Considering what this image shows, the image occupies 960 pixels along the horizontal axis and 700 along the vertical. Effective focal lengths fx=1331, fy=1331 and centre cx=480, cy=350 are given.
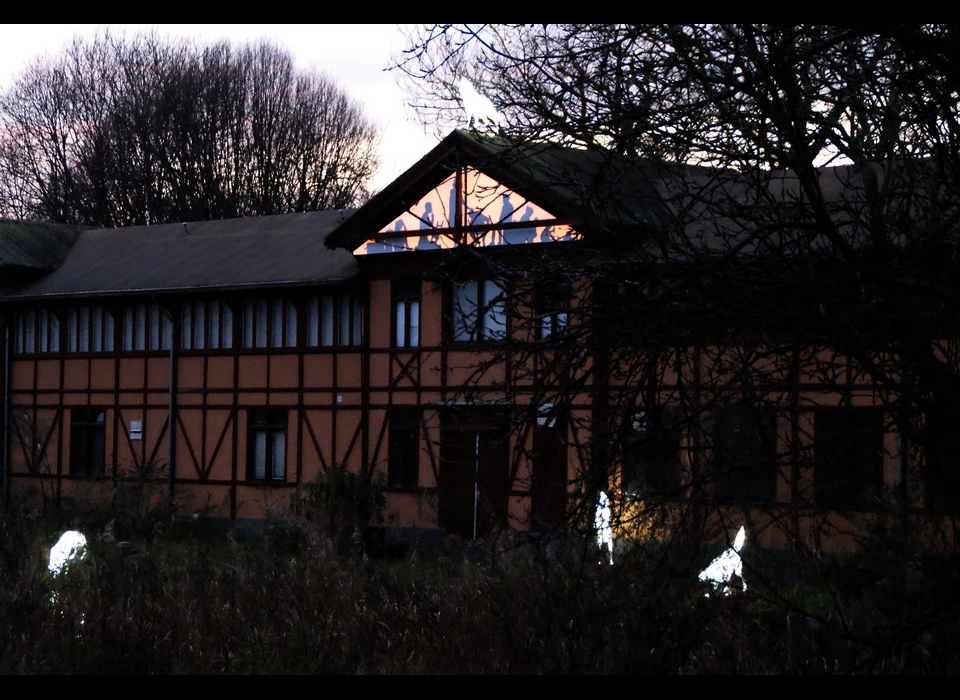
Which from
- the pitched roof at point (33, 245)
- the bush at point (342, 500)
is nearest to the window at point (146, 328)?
the pitched roof at point (33, 245)

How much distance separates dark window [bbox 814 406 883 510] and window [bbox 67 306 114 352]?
22.3m

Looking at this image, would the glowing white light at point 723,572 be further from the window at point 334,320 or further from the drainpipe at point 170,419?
the drainpipe at point 170,419

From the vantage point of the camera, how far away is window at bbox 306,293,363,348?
Answer: 2439 cm

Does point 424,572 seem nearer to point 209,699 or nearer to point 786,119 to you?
point 209,699

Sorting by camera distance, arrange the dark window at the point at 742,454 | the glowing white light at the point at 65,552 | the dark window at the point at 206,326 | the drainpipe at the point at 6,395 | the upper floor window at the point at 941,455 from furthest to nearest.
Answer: the drainpipe at the point at 6,395, the dark window at the point at 206,326, the glowing white light at the point at 65,552, the dark window at the point at 742,454, the upper floor window at the point at 941,455

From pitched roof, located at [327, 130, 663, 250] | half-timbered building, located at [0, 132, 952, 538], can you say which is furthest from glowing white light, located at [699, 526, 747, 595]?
half-timbered building, located at [0, 132, 952, 538]

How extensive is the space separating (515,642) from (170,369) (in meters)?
18.5

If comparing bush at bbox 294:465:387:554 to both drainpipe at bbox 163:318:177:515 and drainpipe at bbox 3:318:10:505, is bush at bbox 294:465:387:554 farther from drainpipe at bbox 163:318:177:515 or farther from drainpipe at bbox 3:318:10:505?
drainpipe at bbox 3:318:10:505

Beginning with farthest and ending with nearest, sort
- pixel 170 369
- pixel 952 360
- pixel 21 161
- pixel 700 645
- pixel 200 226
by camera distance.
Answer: pixel 21 161 < pixel 200 226 < pixel 170 369 < pixel 700 645 < pixel 952 360

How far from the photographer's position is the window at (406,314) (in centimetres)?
2341

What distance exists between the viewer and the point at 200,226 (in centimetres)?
3078

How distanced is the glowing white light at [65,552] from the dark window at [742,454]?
6809mm

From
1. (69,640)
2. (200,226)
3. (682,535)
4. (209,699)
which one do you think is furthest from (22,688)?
(200,226)

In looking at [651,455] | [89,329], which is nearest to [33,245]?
[89,329]
